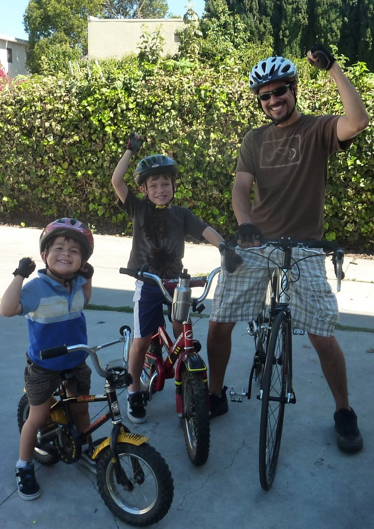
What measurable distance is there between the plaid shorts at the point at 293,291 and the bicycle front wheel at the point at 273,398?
0.26m

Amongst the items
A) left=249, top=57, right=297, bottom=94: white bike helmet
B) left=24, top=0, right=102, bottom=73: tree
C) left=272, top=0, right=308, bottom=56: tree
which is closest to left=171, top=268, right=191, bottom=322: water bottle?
left=249, top=57, right=297, bottom=94: white bike helmet

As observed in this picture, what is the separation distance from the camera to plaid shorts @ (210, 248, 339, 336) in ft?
10.3

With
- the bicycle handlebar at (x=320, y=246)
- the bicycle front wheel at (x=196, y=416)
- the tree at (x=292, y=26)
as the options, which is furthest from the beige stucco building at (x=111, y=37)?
the bicycle front wheel at (x=196, y=416)

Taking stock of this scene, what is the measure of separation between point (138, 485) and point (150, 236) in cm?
145

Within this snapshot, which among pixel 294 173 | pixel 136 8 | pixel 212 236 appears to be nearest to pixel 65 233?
pixel 212 236

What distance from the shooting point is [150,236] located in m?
3.55

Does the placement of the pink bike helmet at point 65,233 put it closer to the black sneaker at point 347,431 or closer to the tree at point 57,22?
the black sneaker at point 347,431

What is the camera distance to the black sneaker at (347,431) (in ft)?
10.3

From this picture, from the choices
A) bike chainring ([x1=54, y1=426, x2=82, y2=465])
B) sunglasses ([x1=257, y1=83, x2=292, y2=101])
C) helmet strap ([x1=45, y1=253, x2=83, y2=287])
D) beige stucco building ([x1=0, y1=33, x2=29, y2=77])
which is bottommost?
bike chainring ([x1=54, y1=426, x2=82, y2=465])

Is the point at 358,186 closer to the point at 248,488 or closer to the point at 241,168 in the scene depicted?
the point at 241,168

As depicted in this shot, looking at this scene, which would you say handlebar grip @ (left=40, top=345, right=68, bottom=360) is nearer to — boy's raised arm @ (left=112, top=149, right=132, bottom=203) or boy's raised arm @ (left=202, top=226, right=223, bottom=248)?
boy's raised arm @ (left=202, top=226, right=223, bottom=248)

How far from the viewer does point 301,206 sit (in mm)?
3254

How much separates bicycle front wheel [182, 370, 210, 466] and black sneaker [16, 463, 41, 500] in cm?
79

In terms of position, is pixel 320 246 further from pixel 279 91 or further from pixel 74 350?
pixel 74 350
